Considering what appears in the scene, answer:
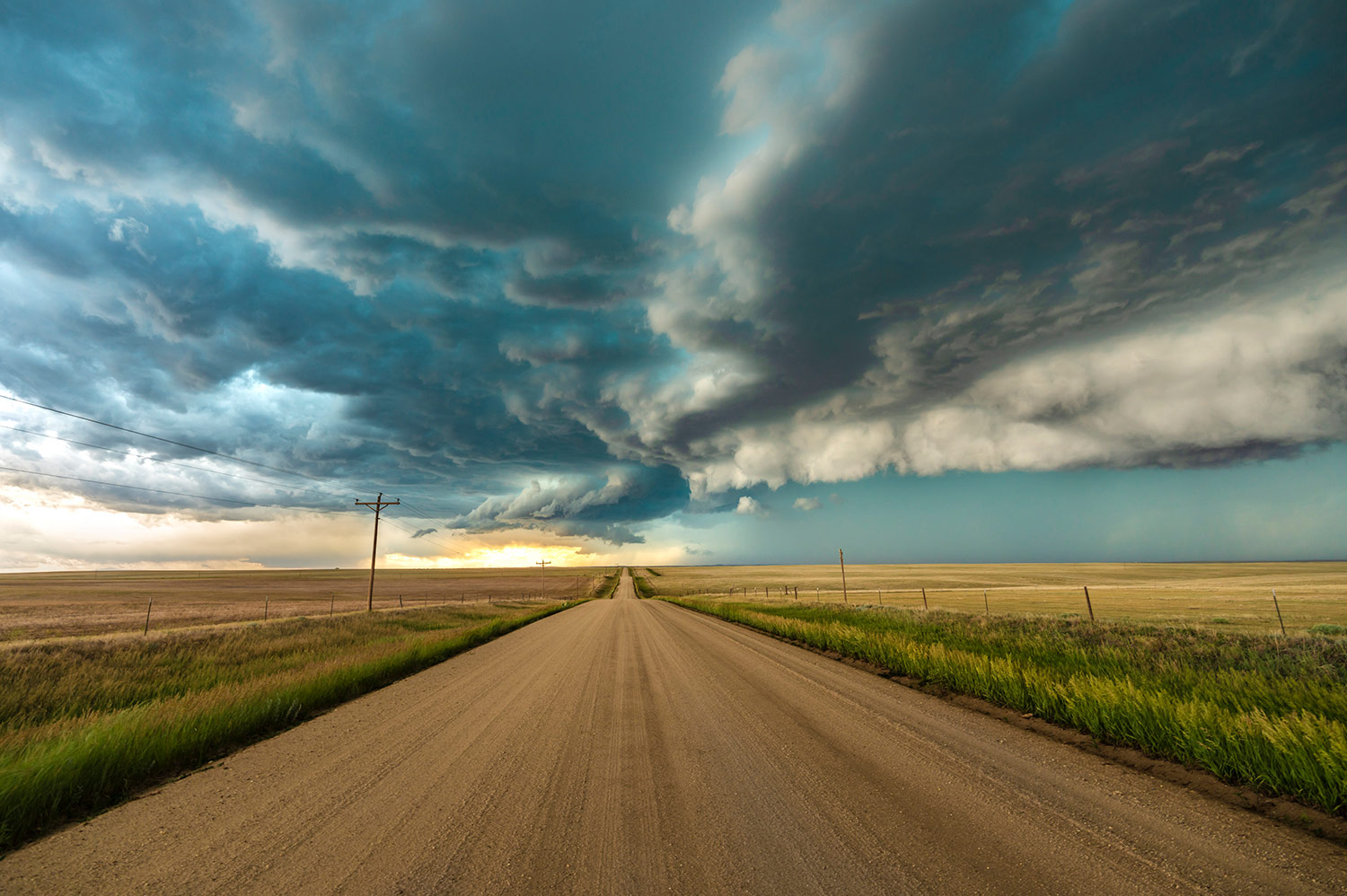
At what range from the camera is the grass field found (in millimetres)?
5520

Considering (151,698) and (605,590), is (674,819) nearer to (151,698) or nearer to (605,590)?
(151,698)

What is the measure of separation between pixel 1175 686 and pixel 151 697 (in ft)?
63.0

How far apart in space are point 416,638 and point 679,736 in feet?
53.5

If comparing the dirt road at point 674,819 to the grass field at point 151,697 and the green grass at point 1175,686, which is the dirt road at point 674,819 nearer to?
the grass field at point 151,697

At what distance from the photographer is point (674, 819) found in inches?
188

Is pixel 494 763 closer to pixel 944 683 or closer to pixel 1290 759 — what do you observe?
pixel 1290 759

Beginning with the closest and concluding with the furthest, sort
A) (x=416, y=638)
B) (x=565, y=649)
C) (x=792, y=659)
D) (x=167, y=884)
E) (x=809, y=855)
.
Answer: (x=167, y=884), (x=809, y=855), (x=792, y=659), (x=565, y=649), (x=416, y=638)

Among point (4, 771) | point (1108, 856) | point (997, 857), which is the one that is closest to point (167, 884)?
point (4, 771)

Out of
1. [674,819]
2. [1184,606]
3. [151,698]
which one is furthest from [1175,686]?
[1184,606]

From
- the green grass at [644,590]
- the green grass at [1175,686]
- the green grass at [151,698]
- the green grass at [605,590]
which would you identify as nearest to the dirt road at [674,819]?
the green grass at [151,698]

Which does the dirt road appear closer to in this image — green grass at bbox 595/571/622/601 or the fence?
the fence

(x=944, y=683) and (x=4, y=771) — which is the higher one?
(x=4, y=771)

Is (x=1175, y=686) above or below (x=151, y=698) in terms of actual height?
above

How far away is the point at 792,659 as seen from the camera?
14.5 m
